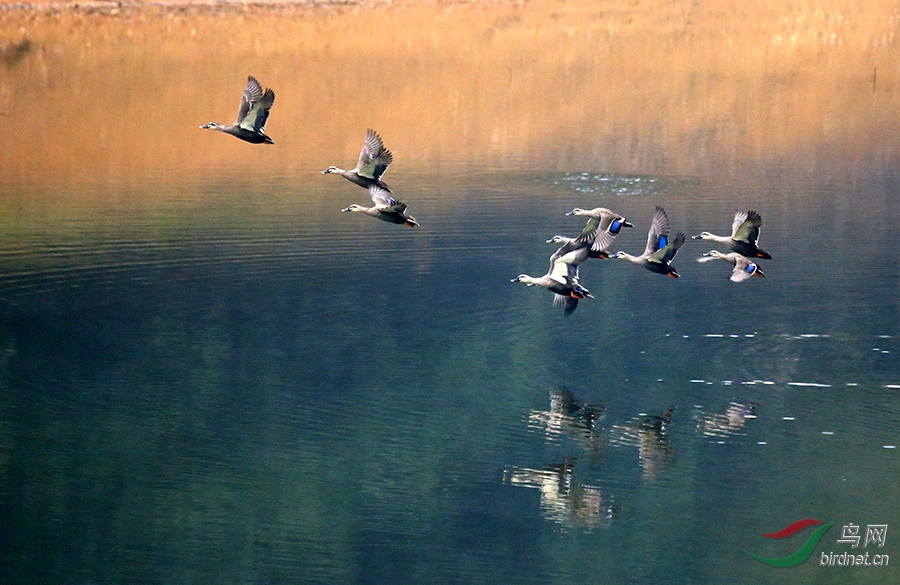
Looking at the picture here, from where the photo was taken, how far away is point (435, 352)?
23.2m

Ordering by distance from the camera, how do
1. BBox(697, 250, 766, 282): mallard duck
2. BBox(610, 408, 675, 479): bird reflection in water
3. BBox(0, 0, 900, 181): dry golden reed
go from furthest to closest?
BBox(0, 0, 900, 181): dry golden reed, BBox(697, 250, 766, 282): mallard duck, BBox(610, 408, 675, 479): bird reflection in water

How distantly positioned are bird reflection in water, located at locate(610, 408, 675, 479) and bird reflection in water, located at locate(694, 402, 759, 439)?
1.55 feet

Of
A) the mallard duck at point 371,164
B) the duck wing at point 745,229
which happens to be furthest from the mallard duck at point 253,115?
the duck wing at point 745,229

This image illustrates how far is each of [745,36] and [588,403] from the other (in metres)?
37.4

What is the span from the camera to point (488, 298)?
26.1 metres

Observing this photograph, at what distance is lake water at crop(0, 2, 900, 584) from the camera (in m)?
17.0

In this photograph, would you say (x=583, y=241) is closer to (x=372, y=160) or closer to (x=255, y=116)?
(x=372, y=160)

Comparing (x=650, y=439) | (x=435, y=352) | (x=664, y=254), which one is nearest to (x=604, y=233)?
(x=664, y=254)

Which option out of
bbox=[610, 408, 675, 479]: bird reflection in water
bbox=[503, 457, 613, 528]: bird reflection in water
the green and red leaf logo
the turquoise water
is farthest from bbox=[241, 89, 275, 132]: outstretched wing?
the green and red leaf logo

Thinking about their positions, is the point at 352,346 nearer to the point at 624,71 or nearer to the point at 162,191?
the point at 162,191

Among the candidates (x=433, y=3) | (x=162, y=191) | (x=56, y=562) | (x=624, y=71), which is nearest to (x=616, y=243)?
(x=162, y=191)

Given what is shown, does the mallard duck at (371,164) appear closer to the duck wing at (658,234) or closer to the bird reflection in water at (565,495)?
the bird reflection in water at (565,495)

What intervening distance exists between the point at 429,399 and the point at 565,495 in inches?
151

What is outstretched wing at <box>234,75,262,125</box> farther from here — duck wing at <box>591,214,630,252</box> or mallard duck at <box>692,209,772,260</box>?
mallard duck at <box>692,209,772,260</box>
